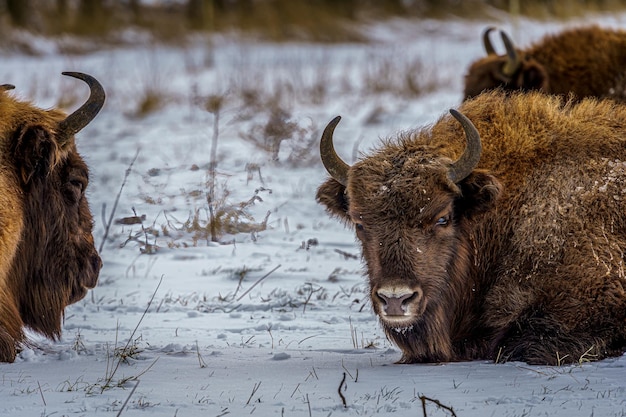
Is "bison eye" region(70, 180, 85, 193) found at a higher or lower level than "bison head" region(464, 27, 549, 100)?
lower

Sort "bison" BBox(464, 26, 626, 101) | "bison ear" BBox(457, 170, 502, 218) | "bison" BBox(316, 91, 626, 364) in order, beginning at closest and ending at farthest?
"bison" BBox(316, 91, 626, 364) → "bison ear" BBox(457, 170, 502, 218) → "bison" BBox(464, 26, 626, 101)

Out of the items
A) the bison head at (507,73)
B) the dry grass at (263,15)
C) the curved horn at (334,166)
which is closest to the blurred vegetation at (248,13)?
the dry grass at (263,15)

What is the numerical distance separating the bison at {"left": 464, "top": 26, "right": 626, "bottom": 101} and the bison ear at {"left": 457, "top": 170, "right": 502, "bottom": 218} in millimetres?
5406

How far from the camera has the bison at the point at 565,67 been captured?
1080cm

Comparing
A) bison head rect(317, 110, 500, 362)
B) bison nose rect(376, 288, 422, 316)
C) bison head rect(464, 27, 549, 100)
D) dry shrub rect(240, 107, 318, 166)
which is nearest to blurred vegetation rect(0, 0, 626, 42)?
bison head rect(464, 27, 549, 100)

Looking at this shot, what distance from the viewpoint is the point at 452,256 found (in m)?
5.44

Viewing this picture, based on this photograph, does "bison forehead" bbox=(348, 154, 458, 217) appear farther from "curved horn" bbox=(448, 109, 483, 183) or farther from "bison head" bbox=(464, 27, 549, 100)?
"bison head" bbox=(464, 27, 549, 100)

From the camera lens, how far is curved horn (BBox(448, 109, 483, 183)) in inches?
208

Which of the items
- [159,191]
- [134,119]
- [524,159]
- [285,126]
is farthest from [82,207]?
[134,119]

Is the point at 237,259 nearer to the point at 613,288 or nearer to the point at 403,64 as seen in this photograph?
the point at 613,288

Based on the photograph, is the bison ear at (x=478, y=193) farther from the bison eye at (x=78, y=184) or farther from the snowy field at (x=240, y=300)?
the bison eye at (x=78, y=184)

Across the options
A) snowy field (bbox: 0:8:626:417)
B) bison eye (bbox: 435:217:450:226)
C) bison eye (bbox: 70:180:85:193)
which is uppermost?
bison eye (bbox: 70:180:85:193)

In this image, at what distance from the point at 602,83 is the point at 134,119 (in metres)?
7.74

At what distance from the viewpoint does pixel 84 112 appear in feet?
18.6
